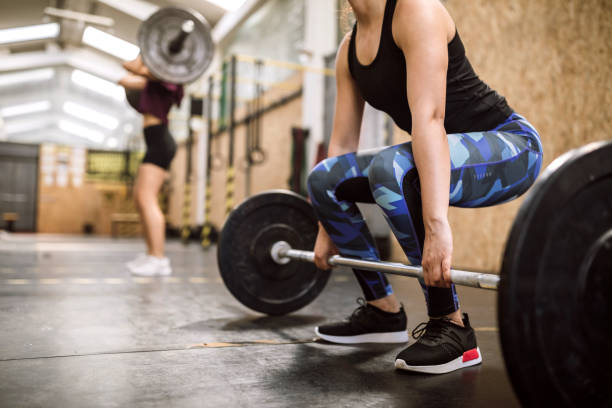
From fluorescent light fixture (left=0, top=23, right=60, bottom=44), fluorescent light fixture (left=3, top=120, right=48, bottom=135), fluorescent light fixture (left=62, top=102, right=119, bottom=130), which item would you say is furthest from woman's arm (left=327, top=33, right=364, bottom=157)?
fluorescent light fixture (left=3, top=120, right=48, bottom=135)

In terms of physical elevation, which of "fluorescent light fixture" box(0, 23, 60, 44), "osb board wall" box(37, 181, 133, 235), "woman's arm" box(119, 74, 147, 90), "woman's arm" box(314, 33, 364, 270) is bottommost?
"osb board wall" box(37, 181, 133, 235)

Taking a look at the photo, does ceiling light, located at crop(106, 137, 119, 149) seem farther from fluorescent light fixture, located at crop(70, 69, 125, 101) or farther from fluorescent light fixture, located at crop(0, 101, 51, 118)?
fluorescent light fixture, located at crop(70, 69, 125, 101)

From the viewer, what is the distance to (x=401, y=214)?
947 mm

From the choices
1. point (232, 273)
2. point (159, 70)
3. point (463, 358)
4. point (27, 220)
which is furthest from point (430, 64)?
point (27, 220)

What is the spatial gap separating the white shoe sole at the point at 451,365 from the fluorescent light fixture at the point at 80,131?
55.5ft

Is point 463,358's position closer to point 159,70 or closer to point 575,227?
point 575,227

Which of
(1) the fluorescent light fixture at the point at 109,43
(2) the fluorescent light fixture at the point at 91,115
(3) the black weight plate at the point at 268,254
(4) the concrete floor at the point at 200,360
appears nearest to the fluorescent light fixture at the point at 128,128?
(2) the fluorescent light fixture at the point at 91,115

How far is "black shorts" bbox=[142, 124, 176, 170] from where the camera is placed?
246 centimetres

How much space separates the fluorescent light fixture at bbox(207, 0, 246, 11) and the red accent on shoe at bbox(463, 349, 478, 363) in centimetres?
725

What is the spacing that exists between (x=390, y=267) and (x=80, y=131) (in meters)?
17.5

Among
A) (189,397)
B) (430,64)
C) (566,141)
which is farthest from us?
(566,141)

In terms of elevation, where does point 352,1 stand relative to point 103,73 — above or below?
below

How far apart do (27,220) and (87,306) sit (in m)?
11.2

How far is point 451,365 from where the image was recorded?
0.95 metres
